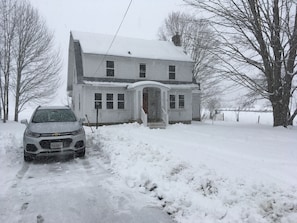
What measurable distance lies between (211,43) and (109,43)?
9.35 metres

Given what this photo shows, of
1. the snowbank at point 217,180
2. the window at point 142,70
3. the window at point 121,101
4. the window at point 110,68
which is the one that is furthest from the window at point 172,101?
the snowbank at point 217,180

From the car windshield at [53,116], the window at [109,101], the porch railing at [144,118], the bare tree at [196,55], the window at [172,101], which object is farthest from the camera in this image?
the bare tree at [196,55]

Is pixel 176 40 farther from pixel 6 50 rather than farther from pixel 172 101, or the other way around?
pixel 6 50

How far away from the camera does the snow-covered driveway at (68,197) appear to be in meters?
4.44

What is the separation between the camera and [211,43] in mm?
16484

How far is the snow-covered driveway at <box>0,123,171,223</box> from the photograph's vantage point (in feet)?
14.6

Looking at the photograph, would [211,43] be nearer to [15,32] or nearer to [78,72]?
[78,72]

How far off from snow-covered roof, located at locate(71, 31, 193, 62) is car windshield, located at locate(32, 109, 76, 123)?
36.4 feet

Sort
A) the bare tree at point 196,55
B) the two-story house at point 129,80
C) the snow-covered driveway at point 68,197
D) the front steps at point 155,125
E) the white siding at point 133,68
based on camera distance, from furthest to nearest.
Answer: the bare tree at point 196,55 < the white siding at point 133,68 < the two-story house at point 129,80 < the front steps at point 155,125 < the snow-covered driveway at point 68,197

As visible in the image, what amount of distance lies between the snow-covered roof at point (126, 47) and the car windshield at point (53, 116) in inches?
437

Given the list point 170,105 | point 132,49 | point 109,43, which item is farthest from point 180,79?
point 109,43

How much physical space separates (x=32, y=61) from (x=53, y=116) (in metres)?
21.4

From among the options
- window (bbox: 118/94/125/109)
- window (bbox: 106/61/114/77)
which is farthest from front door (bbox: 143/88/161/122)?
window (bbox: 106/61/114/77)

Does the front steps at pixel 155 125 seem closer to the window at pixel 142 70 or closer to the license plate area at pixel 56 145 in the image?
the window at pixel 142 70
